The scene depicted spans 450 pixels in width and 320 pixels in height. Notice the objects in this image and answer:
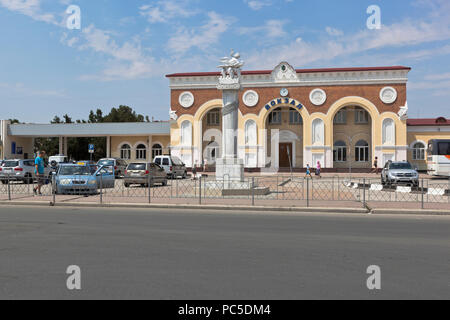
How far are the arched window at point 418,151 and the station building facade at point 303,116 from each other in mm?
1088

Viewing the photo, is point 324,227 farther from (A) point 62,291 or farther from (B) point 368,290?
(A) point 62,291

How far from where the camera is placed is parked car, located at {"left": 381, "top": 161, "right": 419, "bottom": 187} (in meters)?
22.1

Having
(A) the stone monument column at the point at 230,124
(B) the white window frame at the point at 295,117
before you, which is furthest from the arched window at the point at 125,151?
(A) the stone monument column at the point at 230,124

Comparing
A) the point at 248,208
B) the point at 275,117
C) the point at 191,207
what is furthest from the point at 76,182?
the point at 275,117

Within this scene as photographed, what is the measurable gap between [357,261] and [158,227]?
493cm

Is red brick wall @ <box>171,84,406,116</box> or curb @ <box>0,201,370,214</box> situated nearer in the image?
curb @ <box>0,201,370,214</box>

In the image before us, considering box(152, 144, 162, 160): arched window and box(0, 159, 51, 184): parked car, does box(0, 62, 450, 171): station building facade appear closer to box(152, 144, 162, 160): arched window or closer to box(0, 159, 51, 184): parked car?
box(152, 144, 162, 160): arched window

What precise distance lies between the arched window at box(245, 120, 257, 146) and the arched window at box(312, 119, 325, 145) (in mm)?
6165

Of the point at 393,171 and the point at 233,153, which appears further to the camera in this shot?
the point at 393,171

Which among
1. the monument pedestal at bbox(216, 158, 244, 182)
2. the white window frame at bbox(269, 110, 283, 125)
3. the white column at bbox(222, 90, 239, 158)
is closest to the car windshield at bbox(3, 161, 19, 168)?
the monument pedestal at bbox(216, 158, 244, 182)

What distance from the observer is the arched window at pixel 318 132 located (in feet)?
132

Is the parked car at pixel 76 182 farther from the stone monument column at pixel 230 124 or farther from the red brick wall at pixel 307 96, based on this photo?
the red brick wall at pixel 307 96

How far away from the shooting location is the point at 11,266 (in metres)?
5.65
